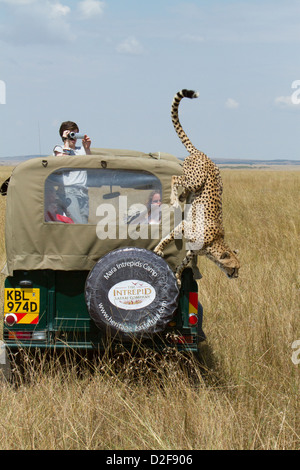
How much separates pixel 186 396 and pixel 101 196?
57.9 inches

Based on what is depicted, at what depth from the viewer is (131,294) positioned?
12.5 feet

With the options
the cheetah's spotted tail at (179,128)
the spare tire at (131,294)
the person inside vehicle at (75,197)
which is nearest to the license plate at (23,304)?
the spare tire at (131,294)

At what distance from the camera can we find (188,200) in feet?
13.9

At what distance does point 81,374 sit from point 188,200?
1439 millimetres

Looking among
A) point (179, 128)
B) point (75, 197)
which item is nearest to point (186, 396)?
point (75, 197)

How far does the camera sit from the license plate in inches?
161

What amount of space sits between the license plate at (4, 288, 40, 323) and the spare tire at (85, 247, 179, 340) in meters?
0.47

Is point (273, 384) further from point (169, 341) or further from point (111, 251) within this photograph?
point (111, 251)

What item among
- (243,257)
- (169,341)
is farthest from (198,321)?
(243,257)

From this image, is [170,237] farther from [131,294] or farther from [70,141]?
[70,141]

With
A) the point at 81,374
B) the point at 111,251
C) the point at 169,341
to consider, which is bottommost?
the point at 81,374

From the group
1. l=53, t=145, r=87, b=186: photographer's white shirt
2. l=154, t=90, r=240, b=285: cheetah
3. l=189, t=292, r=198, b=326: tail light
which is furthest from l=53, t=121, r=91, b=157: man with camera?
l=189, t=292, r=198, b=326: tail light

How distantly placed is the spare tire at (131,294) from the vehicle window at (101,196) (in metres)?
0.47

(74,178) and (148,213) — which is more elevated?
(74,178)
